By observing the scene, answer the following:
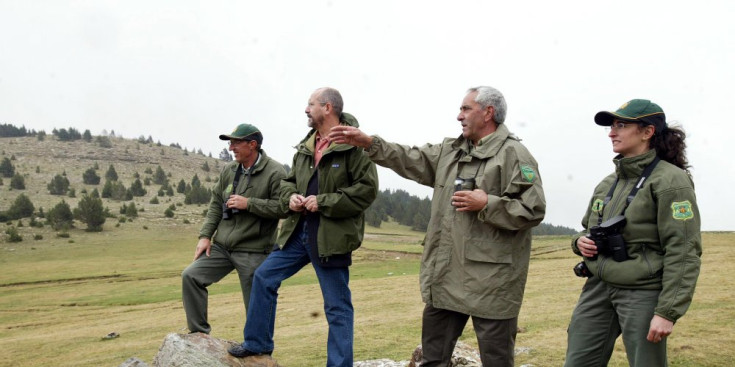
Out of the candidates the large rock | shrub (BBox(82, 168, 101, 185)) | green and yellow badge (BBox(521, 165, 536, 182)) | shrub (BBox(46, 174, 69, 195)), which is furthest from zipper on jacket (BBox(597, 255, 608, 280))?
shrub (BBox(82, 168, 101, 185))

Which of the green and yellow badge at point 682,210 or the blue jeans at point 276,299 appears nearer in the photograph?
the green and yellow badge at point 682,210

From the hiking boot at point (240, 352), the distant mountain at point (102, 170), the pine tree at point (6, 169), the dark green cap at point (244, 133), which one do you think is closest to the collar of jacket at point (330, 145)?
the dark green cap at point (244, 133)

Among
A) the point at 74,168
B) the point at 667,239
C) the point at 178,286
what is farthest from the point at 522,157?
the point at 74,168

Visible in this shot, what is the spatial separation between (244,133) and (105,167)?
16224 centimetres

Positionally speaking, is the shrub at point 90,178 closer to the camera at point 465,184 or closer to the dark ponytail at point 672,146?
the camera at point 465,184

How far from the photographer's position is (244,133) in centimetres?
768

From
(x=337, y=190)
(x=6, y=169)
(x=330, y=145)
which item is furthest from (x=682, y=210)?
(x=6, y=169)

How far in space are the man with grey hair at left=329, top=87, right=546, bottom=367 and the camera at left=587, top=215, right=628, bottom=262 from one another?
0.51 metres

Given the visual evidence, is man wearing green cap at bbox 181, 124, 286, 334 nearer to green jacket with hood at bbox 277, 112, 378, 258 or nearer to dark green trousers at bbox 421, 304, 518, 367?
green jacket with hood at bbox 277, 112, 378, 258

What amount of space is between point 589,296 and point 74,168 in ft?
527

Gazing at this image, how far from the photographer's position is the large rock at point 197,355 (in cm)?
667

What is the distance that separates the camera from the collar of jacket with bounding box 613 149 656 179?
4.77 m

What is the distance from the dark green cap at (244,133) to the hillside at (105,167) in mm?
83283

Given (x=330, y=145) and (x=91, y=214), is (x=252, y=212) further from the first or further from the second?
(x=91, y=214)
